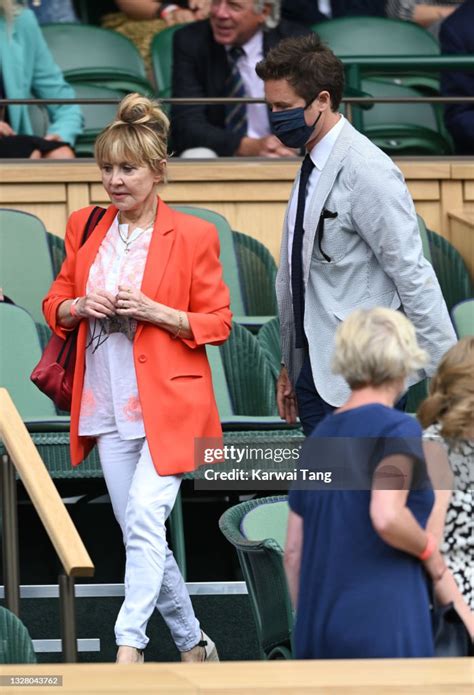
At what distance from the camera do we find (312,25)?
23.6 ft

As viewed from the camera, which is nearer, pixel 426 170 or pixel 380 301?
pixel 380 301

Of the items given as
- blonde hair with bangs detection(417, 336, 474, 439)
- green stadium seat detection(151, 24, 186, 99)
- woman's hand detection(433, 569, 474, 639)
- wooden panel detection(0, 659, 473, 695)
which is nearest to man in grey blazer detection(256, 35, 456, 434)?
blonde hair with bangs detection(417, 336, 474, 439)

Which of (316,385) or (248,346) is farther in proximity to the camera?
(248,346)

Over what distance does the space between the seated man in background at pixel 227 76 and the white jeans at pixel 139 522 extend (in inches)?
111

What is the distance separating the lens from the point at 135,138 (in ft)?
12.5

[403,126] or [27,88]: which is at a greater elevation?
[27,88]

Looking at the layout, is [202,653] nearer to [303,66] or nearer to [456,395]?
[456,395]

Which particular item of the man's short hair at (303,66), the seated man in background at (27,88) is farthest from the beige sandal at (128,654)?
the seated man in background at (27,88)

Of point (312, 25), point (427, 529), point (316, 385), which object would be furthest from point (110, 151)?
point (312, 25)

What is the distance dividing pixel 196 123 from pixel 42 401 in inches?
66.7

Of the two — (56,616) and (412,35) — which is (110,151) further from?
(412,35)

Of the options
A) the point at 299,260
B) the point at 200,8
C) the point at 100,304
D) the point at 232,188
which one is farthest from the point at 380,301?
the point at 200,8

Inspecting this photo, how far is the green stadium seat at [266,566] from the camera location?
355cm

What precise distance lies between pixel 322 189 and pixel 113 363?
69cm
